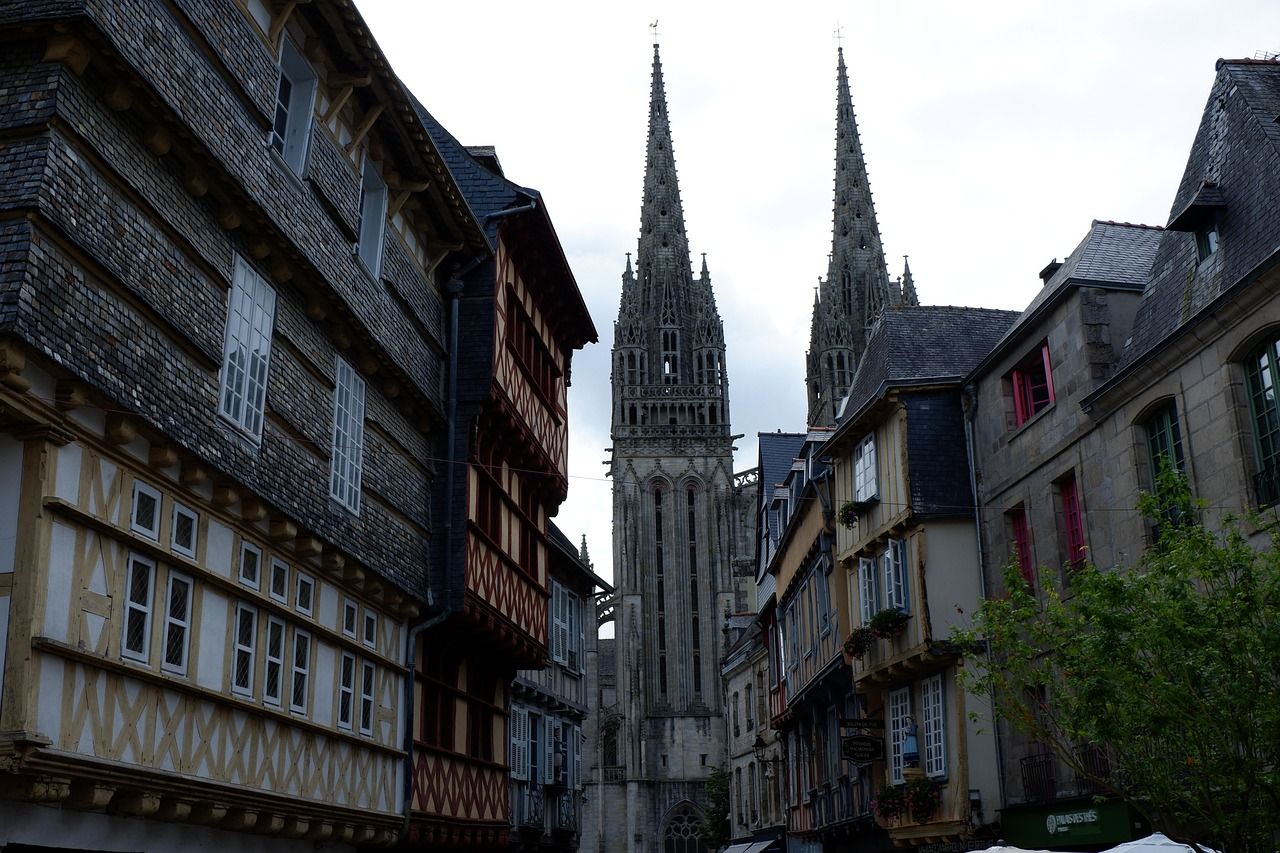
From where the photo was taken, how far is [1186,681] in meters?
11.2

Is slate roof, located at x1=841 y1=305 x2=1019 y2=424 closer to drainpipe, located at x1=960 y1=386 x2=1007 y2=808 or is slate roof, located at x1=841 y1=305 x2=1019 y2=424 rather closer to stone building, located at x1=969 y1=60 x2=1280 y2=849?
drainpipe, located at x1=960 y1=386 x2=1007 y2=808

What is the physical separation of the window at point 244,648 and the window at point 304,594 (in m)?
1.01

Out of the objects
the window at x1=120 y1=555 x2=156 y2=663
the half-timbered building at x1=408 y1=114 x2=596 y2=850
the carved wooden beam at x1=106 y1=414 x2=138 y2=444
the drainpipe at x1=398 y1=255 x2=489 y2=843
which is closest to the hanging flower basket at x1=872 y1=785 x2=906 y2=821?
the half-timbered building at x1=408 y1=114 x2=596 y2=850

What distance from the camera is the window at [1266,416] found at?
14117 mm

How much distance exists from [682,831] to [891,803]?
66301 millimetres

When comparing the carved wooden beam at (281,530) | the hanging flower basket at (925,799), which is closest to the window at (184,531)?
the carved wooden beam at (281,530)

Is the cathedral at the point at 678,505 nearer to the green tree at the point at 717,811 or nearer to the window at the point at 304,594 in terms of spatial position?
the green tree at the point at 717,811

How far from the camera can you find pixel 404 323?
1711cm

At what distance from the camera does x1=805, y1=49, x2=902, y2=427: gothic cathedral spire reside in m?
93.8

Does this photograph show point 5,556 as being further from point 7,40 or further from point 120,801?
point 7,40

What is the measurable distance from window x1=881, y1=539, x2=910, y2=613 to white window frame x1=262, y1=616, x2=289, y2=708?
10.8m

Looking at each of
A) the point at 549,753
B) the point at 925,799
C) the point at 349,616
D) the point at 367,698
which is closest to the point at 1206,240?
the point at 925,799

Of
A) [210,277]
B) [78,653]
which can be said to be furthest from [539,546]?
[78,653]

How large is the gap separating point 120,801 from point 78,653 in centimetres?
150
